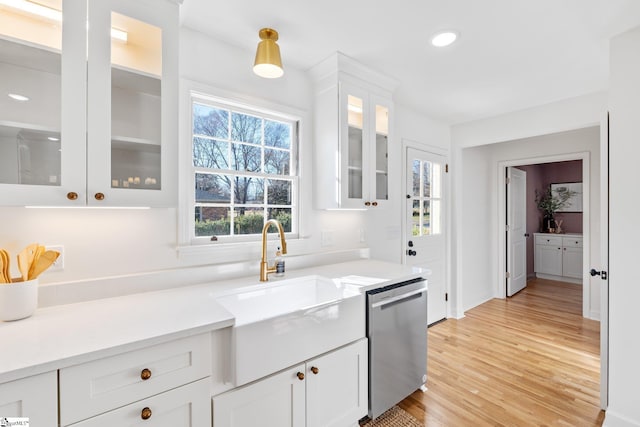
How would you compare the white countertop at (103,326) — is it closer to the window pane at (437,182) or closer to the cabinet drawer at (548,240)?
the window pane at (437,182)

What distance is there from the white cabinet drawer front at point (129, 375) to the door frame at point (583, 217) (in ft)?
15.0

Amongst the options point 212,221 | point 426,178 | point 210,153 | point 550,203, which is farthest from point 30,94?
point 550,203

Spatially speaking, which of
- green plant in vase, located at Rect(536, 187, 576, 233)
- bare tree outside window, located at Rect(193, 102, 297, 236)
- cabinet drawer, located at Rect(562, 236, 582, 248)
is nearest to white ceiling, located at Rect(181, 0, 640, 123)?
bare tree outside window, located at Rect(193, 102, 297, 236)

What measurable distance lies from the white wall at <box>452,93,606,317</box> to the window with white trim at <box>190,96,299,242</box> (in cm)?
240

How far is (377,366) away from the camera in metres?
1.82

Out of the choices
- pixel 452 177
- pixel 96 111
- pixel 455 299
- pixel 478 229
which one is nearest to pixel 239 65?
pixel 96 111

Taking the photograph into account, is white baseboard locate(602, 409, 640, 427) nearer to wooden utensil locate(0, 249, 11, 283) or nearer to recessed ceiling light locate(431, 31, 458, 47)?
recessed ceiling light locate(431, 31, 458, 47)

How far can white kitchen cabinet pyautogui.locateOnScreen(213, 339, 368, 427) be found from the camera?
4.08 ft

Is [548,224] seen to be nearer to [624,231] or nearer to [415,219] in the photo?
[415,219]

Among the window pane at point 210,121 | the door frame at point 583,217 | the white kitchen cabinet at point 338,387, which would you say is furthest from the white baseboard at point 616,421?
the window pane at point 210,121

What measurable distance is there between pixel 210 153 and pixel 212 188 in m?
0.23

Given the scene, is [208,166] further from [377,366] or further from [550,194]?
[550,194]

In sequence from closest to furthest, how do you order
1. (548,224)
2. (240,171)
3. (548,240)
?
1. (240,171)
2. (548,240)
3. (548,224)

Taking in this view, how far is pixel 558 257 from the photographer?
5438 millimetres
